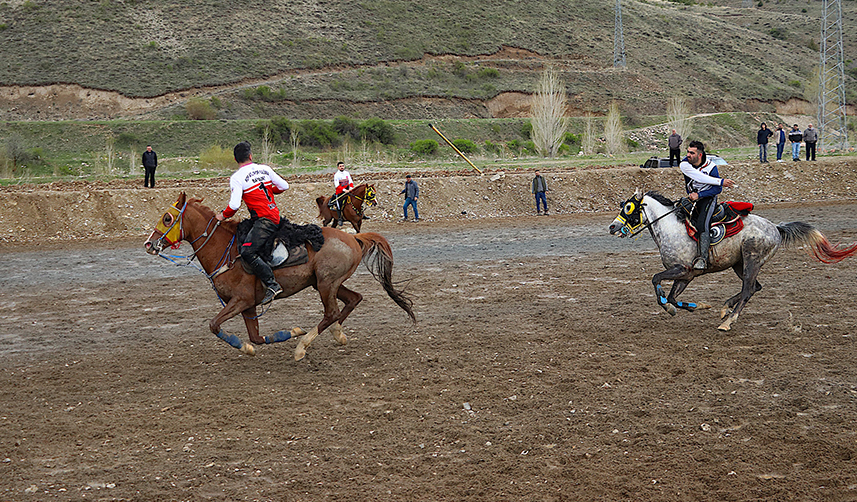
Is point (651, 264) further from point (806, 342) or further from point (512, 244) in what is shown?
point (806, 342)

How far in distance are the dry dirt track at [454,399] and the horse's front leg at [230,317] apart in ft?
1.25

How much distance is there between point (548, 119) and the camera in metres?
40.8

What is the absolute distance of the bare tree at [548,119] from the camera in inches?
1586

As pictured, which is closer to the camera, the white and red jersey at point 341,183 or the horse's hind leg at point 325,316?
the horse's hind leg at point 325,316

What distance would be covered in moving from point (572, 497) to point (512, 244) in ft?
46.1

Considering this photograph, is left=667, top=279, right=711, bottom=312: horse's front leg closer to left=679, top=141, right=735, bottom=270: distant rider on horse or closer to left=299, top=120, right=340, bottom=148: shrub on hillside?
left=679, top=141, right=735, bottom=270: distant rider on horse

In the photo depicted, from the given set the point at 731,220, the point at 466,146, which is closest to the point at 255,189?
the point at 731,220

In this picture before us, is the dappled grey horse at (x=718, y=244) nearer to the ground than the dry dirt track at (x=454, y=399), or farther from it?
farther from it

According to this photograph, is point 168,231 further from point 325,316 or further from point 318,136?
point 318,136

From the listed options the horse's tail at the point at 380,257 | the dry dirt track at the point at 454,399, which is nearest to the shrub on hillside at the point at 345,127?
the dry dirt track at the point at 454,399

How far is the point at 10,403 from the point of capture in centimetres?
748

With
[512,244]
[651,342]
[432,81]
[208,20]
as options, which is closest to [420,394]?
[651,342]

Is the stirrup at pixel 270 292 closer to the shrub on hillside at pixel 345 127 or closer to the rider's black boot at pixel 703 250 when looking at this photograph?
the rider's black boot at pixel 703 250

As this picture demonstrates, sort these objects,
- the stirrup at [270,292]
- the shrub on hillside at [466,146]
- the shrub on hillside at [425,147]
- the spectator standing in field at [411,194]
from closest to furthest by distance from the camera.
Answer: the stirrup at [270,292], the spectator standing in field at [411,194], the shrub on hillside at [425,147], the shrub on hillside at [466,146]
